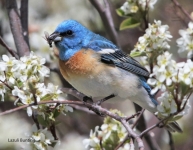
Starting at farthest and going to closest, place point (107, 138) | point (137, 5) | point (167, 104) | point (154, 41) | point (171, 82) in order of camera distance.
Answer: point (137, 5), point (154, 41), point (107, 138), point (167, 104), point (171, 82)

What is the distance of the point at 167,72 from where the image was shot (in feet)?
7.55

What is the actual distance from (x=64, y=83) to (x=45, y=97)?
6.46 ft

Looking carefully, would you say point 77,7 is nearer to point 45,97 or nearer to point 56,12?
point 56,12

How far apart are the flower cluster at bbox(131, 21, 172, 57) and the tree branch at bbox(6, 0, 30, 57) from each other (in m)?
0.86

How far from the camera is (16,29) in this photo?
3.39 m

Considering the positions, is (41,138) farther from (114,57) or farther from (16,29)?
(114,57)

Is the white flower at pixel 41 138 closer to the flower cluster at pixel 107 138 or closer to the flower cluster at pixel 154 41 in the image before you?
the flower cluster at pixel 107 138

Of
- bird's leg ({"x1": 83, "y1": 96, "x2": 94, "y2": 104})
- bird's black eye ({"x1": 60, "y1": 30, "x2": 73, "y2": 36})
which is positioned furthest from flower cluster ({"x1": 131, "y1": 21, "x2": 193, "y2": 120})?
bird's black eye ({"x1": 60, "y1": 30, "x2": 73, "y2": 36})

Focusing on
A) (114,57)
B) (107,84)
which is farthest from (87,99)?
(114,57)

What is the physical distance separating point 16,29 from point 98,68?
703mm

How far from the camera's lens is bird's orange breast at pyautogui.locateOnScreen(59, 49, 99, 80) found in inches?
133

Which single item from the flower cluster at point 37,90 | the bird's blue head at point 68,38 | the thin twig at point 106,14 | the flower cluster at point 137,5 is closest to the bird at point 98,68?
the bird's blue head at point 68,38

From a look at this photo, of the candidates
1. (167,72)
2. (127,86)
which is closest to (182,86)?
(167,72)

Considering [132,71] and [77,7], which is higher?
[77,7]
